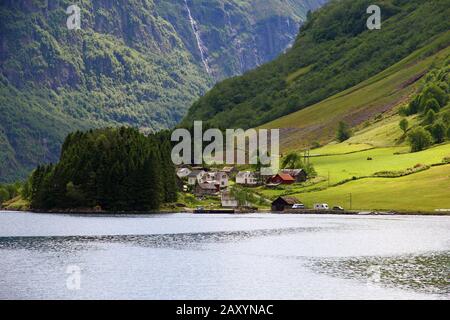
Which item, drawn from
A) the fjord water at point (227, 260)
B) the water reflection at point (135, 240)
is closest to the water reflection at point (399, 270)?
the fjord water at point (227, 260)

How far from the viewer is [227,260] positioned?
361ft

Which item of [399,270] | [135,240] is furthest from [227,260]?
[135,240]

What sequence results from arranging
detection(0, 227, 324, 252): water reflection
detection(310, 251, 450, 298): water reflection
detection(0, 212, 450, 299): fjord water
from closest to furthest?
detection(0, 212, 450, 299): fjord water < detection(310, 251, 450, 298): water reflection < detection(0, 227, 324, 252): water reflection

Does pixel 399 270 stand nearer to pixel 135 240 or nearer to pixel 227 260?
pixel 227 260

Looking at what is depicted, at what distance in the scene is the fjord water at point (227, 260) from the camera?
8575cm

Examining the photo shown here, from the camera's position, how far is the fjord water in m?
85.8

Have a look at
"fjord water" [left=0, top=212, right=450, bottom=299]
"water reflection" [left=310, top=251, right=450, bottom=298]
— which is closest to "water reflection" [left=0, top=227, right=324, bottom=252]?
"fjord water" [left=0, top=212, right=450, bottom=299]

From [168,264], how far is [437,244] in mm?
41986

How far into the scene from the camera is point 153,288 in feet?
287

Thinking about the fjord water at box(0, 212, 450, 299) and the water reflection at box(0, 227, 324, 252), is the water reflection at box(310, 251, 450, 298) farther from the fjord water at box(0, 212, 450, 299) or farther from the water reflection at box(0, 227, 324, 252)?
the water reflection at box(0, 227, 324, 252)

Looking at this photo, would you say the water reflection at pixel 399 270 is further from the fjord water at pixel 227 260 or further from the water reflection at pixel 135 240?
the water reflection at pixel 135 240

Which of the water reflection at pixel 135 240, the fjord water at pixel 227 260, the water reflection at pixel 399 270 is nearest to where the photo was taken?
the fjord water at pixel 227 260

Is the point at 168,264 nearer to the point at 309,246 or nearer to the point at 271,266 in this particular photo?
the point at 271,266
